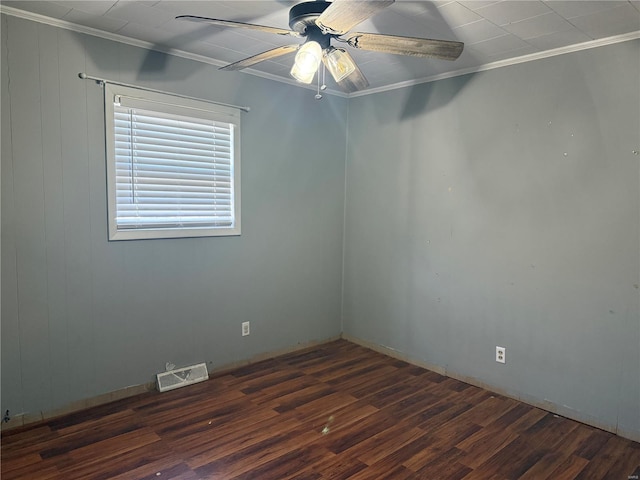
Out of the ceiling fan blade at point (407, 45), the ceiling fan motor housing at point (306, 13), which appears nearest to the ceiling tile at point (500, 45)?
the ceiling fan blade at point (407, 45)

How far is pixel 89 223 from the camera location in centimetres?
279

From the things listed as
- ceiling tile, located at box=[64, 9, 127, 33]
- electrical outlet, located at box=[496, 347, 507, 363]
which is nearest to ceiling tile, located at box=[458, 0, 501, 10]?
ceiling tile, located at box=[64, 9, 127, 33]

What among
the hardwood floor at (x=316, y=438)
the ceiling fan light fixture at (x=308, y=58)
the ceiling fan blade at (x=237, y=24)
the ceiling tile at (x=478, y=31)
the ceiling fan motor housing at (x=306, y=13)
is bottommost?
the hardwood floor at (x=316, y=438)

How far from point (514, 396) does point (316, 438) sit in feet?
5.10

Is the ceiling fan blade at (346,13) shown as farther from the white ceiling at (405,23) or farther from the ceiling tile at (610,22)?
the ceiling tile at (610,22)

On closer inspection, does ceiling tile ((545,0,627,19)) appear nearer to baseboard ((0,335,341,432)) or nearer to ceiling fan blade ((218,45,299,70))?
ceiling fan blade ((218,45,299,70))

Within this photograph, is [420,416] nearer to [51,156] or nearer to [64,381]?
[64,381]

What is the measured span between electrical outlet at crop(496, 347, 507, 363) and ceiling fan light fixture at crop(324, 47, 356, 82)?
228 cm

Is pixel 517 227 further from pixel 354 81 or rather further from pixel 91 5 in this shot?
pixel 91 5

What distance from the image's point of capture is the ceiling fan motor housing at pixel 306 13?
190cm

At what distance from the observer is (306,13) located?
6.30 feet

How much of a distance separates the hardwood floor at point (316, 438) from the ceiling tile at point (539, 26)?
7.98 ft

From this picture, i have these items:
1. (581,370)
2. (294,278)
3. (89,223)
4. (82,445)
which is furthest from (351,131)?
(82,445)

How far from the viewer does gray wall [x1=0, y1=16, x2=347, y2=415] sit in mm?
2547
